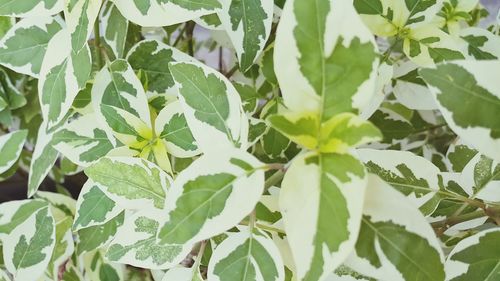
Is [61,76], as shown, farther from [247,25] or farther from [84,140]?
[247,25]

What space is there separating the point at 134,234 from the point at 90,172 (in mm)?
67

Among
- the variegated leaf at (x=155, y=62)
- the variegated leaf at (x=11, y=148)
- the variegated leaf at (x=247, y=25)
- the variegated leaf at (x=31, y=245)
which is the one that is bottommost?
the variegated leaf at (x=31, y=245)

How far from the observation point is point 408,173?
49 centimetres

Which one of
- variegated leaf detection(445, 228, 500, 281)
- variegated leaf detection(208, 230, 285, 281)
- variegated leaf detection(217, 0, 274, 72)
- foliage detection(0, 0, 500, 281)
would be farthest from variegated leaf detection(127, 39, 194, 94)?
variegated leaf detection(445, 228, 500, 281)

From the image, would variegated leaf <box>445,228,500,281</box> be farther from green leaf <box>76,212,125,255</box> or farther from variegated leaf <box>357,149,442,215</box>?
green leaf <box>76,212,125,255</box>

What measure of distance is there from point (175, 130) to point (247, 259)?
0.52 ft

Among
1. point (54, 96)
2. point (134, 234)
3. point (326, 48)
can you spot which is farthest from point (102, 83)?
point (326, 48)

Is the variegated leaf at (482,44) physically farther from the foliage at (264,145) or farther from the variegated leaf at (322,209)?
the variegated leaf at (322,209)

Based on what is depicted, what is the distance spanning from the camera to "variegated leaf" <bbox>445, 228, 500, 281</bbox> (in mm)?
442

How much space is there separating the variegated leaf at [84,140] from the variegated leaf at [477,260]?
1.14ft

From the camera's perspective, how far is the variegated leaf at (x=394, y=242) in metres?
0.36

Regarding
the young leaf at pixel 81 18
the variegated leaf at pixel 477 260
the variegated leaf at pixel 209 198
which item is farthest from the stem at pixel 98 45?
the variegated leaf at pixel 477 260

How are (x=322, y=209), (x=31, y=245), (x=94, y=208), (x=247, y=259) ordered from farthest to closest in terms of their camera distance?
(x=31, y=245), (x=94, y=208), (x=247, y=259), (x=322, y=209)

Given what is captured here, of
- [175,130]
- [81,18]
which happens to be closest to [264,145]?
[175,130]
